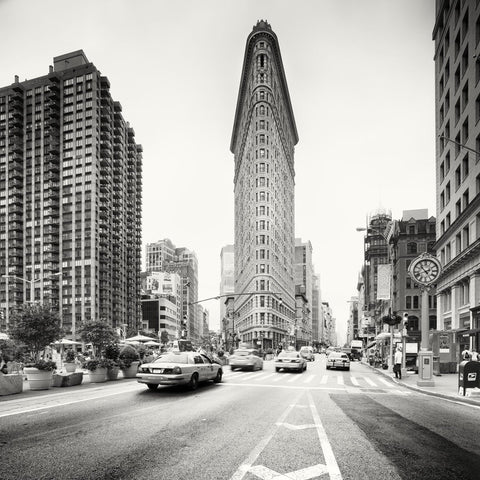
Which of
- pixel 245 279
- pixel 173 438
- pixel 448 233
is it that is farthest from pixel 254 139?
pixel 173 438

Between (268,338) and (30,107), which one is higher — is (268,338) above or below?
below

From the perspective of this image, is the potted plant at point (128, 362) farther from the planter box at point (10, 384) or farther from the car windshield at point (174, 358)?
the planter box at point (10, 384)

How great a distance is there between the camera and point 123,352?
82.7 ft

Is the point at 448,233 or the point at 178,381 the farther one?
the point at 448,233

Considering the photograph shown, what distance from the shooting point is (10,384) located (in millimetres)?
16484

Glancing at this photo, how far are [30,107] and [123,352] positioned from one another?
127750mm

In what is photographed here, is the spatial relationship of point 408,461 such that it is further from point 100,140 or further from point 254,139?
point 100,140

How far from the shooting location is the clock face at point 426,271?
75.7 ft

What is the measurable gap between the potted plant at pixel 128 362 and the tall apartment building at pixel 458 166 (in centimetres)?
2211

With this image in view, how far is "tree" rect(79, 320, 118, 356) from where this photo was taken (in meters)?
23.2

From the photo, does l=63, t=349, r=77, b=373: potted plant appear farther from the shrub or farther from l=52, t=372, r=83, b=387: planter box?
l=52, t=372, r=83, b=387: planter box

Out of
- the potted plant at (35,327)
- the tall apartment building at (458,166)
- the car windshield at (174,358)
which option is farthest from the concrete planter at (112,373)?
the tall apartment building at (458,166)

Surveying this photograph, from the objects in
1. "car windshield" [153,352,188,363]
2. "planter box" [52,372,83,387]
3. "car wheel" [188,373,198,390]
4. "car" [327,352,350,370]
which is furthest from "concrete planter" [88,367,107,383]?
"car" [327,352,350,370]

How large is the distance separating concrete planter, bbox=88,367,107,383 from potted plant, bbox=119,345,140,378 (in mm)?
Result: 2005
